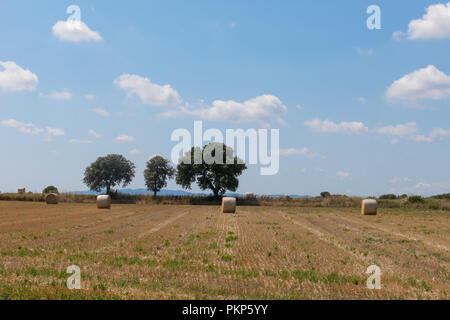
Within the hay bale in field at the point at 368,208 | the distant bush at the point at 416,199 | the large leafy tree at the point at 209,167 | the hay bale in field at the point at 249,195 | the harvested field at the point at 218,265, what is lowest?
the harvested field at the point at 218,265

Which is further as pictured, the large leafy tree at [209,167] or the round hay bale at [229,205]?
the large leafy tree at [209,167]

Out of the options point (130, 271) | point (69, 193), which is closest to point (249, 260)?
point (130, 271)

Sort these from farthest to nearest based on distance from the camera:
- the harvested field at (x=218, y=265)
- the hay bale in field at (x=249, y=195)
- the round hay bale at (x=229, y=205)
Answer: the hay bale in field at (x=249, y=195) < the round hay bale at (x=229, y=205) < the harvested field at (x=218, y=265)

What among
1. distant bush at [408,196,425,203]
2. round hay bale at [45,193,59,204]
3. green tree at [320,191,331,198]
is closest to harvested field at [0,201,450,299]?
round hay bale at [45,193,59,204]

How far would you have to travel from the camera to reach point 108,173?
114 m

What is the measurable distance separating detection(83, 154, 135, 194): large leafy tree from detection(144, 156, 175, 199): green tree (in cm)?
819

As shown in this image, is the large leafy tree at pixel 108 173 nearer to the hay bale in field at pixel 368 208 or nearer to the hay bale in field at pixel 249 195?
the hay bale in field at pixel 249 195

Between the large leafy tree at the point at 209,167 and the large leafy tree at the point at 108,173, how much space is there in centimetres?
2434

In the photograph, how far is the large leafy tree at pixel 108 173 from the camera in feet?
373

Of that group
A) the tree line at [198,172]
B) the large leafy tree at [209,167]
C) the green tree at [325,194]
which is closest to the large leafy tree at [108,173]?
the tree line at [198,172]

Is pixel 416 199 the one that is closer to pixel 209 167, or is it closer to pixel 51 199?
pixel 209 167

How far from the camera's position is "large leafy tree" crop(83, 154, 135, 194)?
114m

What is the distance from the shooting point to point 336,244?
23.7 metres
